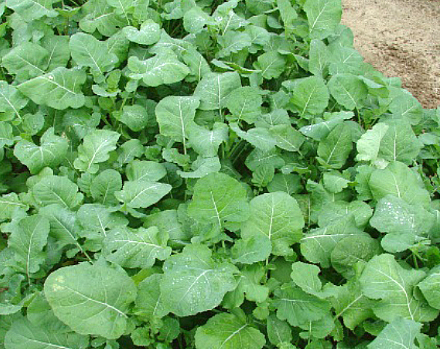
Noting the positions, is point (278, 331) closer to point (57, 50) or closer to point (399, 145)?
point (399, 145)

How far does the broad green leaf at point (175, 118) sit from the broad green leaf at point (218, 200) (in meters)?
0.49

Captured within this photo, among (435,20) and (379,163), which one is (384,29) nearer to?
(435,20)

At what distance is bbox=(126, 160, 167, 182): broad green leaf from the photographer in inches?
92.7

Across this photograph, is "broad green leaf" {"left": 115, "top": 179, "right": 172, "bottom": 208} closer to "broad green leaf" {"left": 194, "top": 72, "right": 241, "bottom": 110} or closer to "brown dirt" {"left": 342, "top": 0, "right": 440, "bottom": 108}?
"broad green leaf" {"left": 194, "top": 72, "right": 241, "bottom": 110}

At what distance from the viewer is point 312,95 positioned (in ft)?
8.54

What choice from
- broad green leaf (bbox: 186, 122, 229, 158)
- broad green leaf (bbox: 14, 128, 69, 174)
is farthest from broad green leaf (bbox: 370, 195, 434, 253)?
broad green leaf (bbox: 14, 128, 69, 174)

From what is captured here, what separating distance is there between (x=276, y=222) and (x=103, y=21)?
1864 millimetres

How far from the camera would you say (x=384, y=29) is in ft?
12.3

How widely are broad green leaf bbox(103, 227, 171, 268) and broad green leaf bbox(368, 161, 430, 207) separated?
1.03m

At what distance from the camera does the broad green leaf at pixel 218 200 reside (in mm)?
2045

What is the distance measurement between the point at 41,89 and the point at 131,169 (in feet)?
2.38

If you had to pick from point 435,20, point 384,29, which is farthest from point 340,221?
point 435,20

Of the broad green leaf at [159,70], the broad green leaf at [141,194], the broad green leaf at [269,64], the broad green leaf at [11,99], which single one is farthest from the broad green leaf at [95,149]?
the broad green leaf at [269,64]

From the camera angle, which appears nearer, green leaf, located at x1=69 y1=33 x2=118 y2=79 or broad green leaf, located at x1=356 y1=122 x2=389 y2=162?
broad green leaf, located at x1=356 y1=122 x2=389 y2=162
